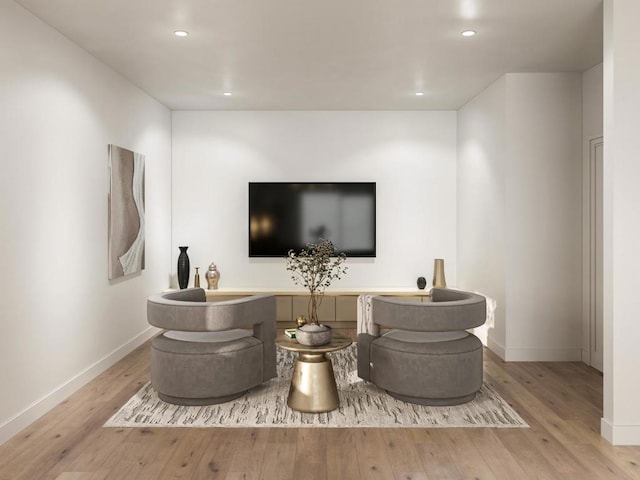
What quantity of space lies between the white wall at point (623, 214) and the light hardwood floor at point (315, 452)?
0.99ft

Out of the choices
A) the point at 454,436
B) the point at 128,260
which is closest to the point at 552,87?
the point at 454,436

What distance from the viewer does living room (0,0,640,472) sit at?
3303 mm

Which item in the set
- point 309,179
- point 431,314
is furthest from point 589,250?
point 309,179

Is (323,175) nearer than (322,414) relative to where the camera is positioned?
No

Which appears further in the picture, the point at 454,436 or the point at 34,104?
the point at 34,104

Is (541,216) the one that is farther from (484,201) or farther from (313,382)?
(313,382)

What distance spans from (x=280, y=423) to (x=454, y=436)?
3.67ft

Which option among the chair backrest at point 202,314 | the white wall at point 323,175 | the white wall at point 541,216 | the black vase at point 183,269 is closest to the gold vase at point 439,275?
the white wall at point 323,175

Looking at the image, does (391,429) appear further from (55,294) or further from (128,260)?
(128,260)

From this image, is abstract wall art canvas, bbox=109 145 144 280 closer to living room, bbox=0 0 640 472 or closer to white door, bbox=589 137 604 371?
living room, bbox=0 0 640 472

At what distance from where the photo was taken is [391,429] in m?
3.45

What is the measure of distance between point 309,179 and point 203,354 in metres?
3.60

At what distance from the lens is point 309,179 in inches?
272

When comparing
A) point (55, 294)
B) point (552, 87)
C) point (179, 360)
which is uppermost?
point (552, 87)
